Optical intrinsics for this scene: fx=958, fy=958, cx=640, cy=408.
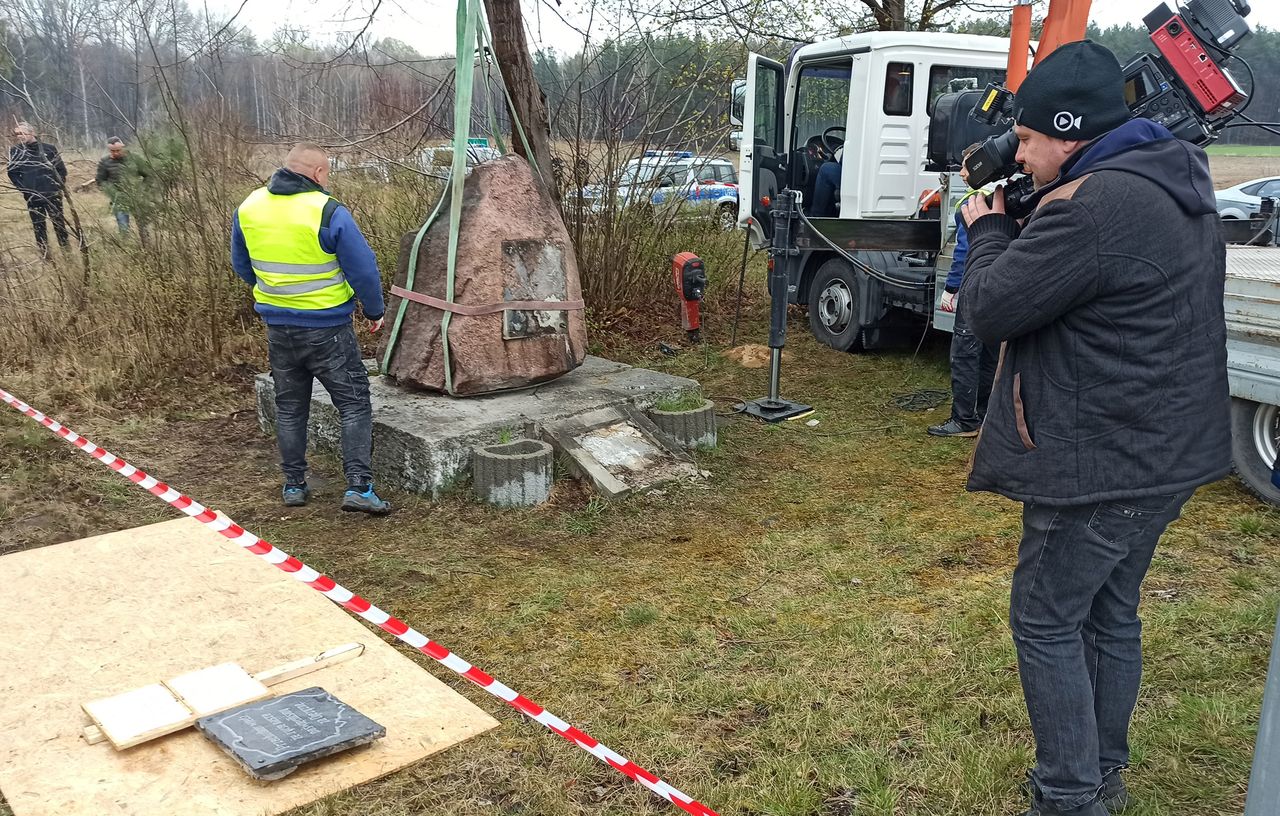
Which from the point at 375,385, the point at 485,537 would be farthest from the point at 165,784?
the point at 375,385

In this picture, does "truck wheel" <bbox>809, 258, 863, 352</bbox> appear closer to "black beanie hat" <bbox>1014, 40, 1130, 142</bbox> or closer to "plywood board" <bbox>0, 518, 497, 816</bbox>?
"plywood board" <bbox>0, 518, 497, 816</bbox>

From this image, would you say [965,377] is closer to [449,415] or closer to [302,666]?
[449,415]

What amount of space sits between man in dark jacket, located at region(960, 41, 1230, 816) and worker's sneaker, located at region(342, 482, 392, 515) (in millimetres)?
3471

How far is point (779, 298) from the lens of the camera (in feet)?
21.6

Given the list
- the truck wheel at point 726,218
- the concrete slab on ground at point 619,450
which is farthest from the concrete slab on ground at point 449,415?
the truck wheel at point 726,218

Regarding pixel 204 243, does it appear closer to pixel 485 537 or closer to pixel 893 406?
pixel 485 537

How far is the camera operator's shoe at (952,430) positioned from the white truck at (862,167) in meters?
1.05

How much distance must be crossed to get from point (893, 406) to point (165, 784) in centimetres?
572

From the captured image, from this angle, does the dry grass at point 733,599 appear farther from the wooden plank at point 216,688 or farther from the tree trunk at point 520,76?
the tree trunk at point 520,76

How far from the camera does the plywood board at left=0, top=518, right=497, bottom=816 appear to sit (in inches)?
106

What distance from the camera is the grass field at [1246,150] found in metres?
39.6

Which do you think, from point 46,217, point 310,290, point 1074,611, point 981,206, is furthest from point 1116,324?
point 46,217

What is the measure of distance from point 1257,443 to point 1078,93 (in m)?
3.54

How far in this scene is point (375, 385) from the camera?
6.05m
